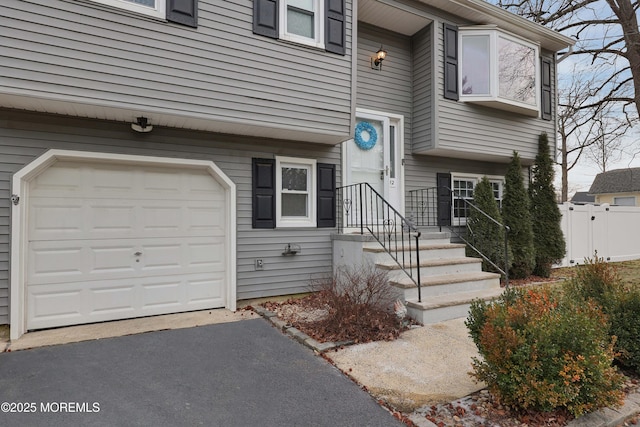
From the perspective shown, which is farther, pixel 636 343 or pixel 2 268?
pixel 2 268

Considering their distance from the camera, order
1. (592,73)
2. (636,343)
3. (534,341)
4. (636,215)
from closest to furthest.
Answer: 1. (534,341)
2. (636,343)
3. (636,215)
4. (592,73)

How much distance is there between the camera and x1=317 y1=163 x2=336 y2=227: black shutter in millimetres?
5956

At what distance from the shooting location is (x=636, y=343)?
3.01 m

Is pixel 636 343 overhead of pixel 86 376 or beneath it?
overhead

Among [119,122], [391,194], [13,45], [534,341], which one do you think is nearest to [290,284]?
[391,194]

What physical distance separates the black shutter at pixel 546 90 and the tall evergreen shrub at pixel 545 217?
51cm

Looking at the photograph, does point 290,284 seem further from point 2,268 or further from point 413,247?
point 2,268

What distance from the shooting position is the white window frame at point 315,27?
16.4 feet

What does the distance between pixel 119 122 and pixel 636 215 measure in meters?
→ 13.4

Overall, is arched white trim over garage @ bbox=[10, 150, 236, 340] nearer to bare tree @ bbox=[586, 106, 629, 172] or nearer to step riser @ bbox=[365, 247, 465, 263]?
step riser @ bbox=[365, 247, 465, 263]

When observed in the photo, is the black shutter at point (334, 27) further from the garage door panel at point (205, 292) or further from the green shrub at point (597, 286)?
the green shrub at point (597, 286)

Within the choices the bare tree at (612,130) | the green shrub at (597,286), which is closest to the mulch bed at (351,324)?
the green shrub at (597,286)

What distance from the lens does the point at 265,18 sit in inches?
192

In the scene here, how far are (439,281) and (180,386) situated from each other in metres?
3.44
